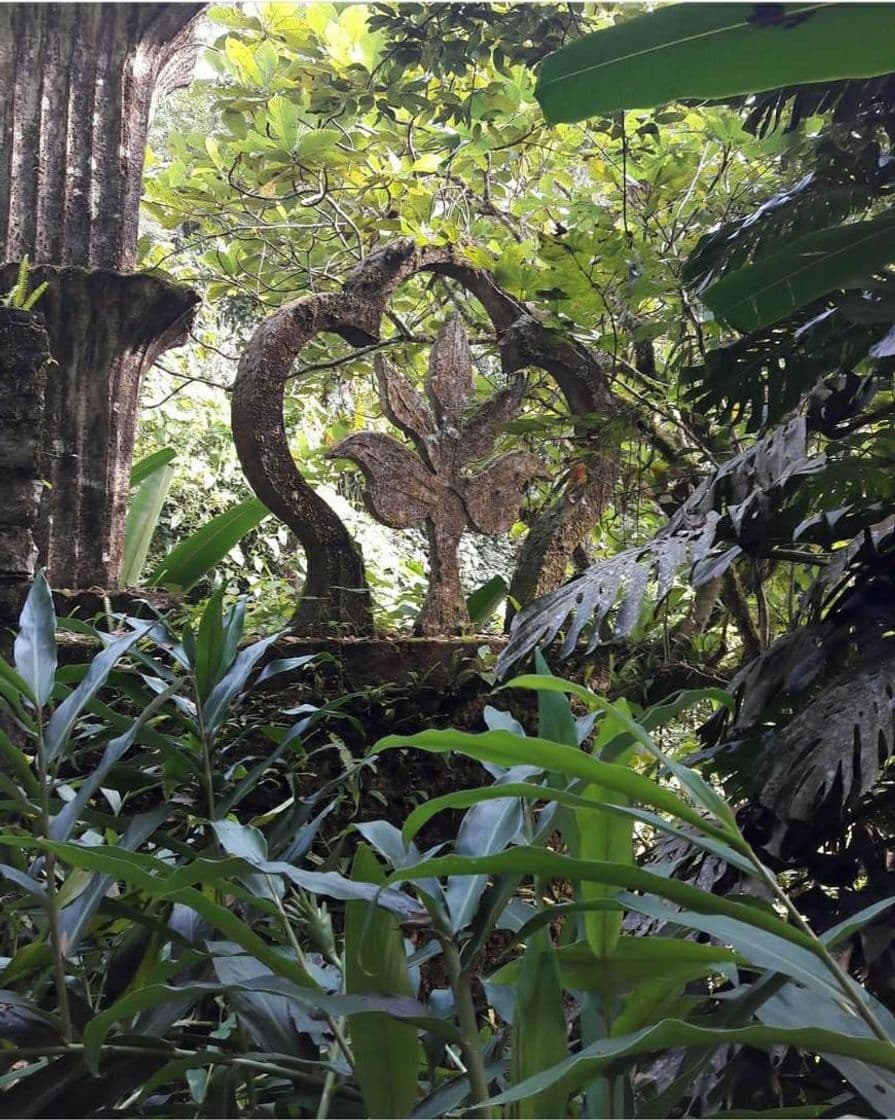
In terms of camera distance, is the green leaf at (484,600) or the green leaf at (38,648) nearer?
the green leaf at (38,648)

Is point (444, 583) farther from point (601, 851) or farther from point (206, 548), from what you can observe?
point (601, 851)

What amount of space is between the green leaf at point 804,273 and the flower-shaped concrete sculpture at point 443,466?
2.05 feet

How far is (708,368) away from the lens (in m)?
1.33

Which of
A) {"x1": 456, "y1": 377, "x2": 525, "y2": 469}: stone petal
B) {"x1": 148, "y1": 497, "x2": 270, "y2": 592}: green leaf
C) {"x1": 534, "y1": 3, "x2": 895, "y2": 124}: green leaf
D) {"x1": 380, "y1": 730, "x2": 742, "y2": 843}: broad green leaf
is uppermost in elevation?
{"x1": 534, "y1": 3, "x2": 895, "y2": 124}: green leaf

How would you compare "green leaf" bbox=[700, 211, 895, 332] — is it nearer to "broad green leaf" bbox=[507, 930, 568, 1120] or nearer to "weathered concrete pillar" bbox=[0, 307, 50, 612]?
"broad green leaf" bbox=[507, 930, 568, 1120]

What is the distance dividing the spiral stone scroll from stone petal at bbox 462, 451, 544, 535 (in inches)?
2.8

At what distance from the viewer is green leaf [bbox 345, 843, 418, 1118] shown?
0.53 meters

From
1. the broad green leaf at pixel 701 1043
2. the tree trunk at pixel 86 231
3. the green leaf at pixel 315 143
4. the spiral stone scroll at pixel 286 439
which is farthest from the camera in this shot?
the green leaf at pixel 315 143

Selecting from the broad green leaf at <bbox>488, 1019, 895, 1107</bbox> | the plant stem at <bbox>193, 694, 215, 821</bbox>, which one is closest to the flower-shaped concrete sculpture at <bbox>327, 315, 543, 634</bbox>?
the plant stem at <bbox>193, 694, 215, 821</bbox>

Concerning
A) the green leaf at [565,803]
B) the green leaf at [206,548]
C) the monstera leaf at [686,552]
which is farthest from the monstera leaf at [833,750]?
the green leaf at [206,548]

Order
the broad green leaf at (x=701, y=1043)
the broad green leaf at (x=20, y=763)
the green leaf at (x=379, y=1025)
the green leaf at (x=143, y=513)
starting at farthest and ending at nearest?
the green leaf at (x=143, y=513) < the broad green leaf at (x=20, y=763) < the green leaf at (x=379, y=1025) < the broad green leaf at (x=701, y=1043)

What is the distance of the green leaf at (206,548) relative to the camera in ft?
5.12

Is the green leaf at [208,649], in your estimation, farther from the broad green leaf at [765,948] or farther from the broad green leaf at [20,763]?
the broad green leaf at [765,948]

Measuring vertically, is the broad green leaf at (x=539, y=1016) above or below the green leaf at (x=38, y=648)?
below
